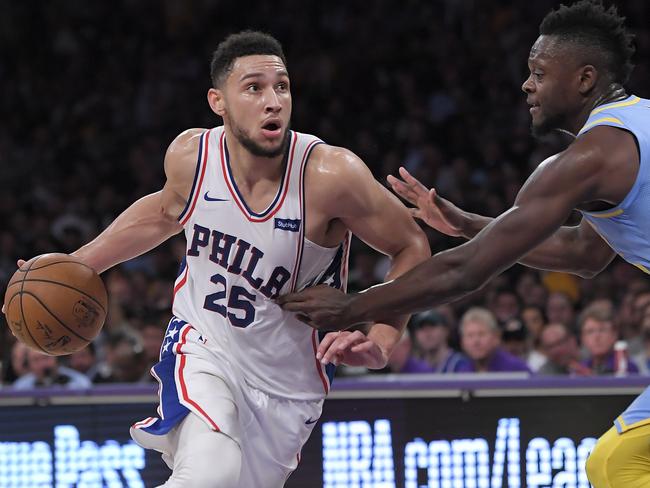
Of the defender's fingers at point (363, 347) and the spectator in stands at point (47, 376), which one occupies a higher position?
the spectator in stands at point (47, 376)

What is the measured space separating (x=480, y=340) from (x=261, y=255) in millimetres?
3221

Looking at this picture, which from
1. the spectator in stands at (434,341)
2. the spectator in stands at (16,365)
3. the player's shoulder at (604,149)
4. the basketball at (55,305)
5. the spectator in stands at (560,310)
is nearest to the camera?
the player's shoulder at (604,149)

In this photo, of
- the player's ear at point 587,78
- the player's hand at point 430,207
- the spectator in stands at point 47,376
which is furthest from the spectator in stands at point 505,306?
the player's ear at point 587,78

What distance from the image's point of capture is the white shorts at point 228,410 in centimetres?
404

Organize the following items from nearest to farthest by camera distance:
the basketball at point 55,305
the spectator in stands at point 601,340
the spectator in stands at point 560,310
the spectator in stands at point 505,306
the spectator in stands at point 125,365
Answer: the basketball at point 55,305 → the spectator in stands at point 601,340 → the spectator in stands at point 125,365 → the spectator in stands at point 560,310 → the spectator in stands at point 505,306

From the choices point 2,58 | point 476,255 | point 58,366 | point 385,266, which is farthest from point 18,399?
point 2,58

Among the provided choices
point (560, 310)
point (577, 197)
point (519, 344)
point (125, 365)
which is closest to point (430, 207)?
point (577, 197)

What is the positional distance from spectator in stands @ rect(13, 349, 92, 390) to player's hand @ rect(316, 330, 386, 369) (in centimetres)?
371

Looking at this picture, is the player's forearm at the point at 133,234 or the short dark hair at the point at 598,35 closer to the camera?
the short dark hair at the point at 598,35

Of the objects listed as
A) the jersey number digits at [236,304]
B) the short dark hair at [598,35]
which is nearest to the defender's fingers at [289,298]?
the jersey number digits at [236,304]

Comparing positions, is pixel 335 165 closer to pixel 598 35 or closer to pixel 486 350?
pixel 598 35

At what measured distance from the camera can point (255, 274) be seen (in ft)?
Result: 13.8

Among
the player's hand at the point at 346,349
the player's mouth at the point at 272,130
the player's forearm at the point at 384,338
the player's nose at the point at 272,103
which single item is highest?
the player's nose at the point at 272,103

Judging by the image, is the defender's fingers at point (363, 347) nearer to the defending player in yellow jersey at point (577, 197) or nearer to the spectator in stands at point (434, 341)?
the defending player in yellow jersey at point (577, 197)
